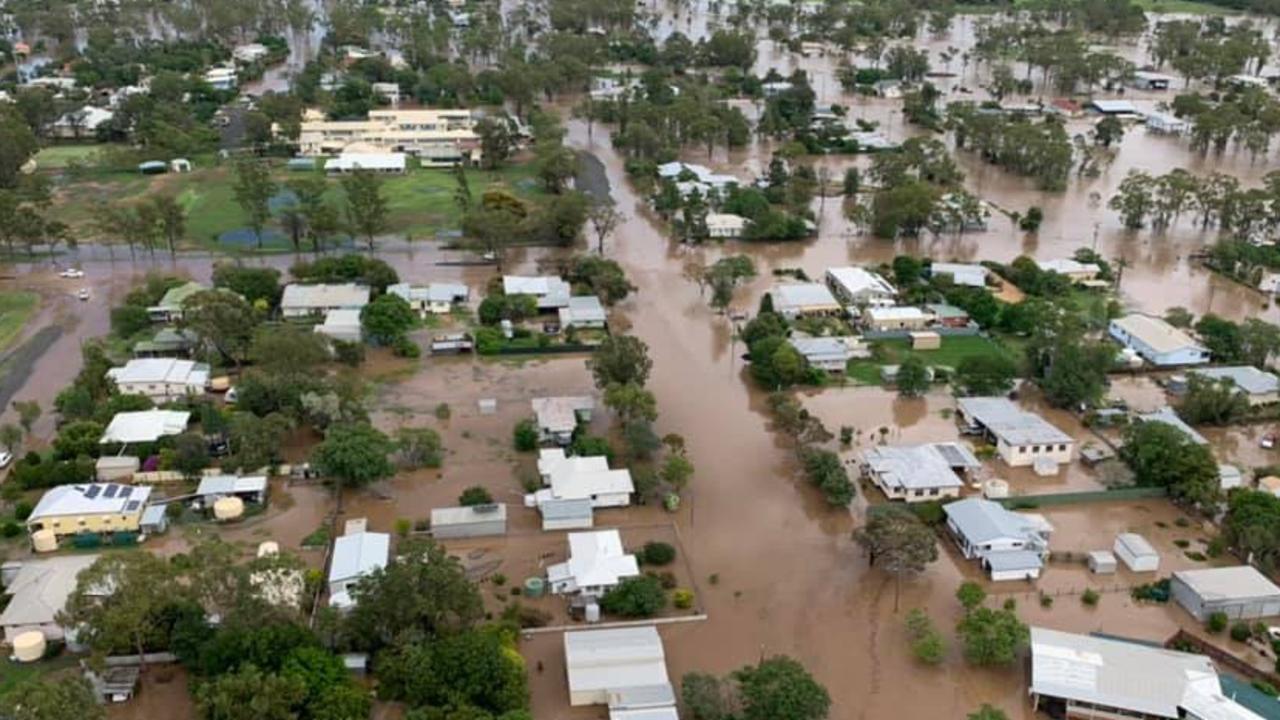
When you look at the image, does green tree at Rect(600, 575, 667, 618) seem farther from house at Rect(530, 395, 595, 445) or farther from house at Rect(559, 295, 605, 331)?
house at Rect(559, 295, 605, 331)

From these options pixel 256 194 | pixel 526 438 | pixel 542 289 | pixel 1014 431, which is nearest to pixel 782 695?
pixel 526 438

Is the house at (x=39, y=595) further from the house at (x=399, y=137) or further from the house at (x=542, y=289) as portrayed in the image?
the house at (x=399, y=137)

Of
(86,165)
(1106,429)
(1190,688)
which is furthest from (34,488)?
(86,165)

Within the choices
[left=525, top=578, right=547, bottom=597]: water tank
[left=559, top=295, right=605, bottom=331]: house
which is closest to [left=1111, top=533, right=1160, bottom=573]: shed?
[left=525, top=578, right=547, bottom=597]: water tank

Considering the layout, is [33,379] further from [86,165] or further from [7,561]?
[86,165]

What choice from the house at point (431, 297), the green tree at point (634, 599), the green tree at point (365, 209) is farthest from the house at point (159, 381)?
the green tree at point (634, 599)

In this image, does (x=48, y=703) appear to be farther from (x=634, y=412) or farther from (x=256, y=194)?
(x=256, y=194)
